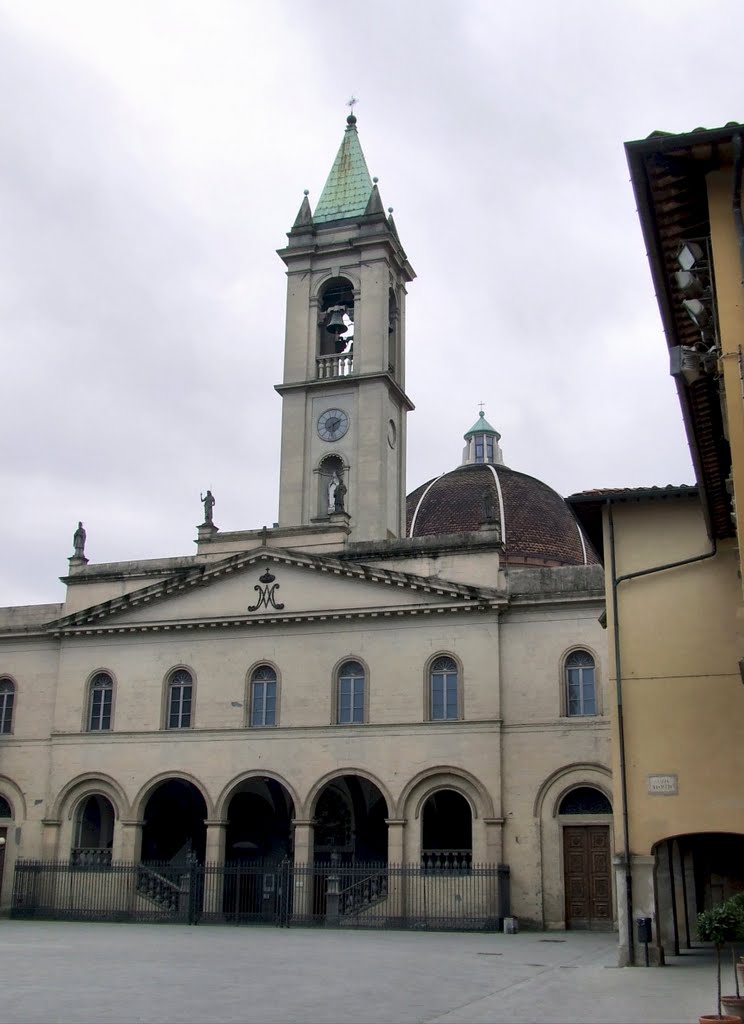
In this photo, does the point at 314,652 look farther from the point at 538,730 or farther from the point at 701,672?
the point at 701,672

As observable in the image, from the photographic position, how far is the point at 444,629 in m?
34.7

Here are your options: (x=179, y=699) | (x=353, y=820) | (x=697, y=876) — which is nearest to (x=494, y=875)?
(x=697, y=876)

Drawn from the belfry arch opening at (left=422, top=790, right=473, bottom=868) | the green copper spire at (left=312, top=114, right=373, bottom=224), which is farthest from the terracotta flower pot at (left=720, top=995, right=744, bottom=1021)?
the green copper spire at (left=312, top=114, right=373, bottom=224)

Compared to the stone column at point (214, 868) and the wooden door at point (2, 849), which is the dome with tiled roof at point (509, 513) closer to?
the stone column at point (214, 868)

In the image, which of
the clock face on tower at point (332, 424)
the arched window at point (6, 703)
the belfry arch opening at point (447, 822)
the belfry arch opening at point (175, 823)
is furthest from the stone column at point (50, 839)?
the clock face on tower at point (332, 424)

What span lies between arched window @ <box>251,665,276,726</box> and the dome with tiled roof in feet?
43.2

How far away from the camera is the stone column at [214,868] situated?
34.1m

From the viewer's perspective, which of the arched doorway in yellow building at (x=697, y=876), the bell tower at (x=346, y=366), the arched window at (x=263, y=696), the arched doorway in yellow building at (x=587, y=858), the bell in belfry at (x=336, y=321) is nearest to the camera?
the arched doorway in yellow building at (x=697, y=876)

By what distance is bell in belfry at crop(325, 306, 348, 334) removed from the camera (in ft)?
145

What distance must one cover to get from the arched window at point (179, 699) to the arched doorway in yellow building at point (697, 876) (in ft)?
53.5

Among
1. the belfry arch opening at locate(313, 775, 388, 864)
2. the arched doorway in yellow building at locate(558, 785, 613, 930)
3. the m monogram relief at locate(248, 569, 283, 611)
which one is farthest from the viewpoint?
the belfry arch opening at locate(313, 775, 388, 864)

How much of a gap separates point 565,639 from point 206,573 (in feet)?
37.5

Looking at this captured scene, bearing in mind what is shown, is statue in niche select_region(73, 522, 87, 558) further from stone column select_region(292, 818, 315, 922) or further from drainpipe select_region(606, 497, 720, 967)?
drainpipe select_region(606, 497, 720, 967)

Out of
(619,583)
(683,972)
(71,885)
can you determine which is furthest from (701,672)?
(71,885)
